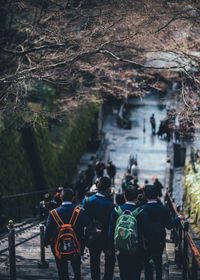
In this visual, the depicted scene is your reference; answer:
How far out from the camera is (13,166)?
1530 cm

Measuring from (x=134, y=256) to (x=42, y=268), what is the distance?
2.53m

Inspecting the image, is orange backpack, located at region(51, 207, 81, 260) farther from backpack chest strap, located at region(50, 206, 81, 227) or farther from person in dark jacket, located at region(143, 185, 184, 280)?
person in dark jacket, located at region(143, 185, 184, 280)

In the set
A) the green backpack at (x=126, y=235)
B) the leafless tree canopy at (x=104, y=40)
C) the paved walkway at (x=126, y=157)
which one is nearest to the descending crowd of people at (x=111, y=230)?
the green backpack at (x=126, y=235)

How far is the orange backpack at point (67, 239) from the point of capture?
4824mm

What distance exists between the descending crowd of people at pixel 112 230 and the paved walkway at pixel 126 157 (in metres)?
1.37

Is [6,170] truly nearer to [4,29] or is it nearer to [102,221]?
[4,29]

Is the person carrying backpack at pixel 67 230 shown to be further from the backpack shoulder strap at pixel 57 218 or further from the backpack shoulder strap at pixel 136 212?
the backpack shoulder strap at pixel 136 212

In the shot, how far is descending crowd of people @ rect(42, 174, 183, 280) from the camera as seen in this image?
15.5 ft

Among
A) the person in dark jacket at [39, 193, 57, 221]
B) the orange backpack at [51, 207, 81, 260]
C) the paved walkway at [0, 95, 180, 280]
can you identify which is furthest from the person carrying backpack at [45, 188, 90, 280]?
the person in dark jacket at [39, 193, 57, 221]

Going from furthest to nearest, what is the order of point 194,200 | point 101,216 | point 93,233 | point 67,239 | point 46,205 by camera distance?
point 194,200 < point 46,205 < point 101,216 < point 93,233 < point 67,239

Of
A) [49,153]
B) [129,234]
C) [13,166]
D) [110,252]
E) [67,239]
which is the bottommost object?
[110,252]

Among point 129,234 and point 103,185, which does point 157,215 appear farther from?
point 103,185

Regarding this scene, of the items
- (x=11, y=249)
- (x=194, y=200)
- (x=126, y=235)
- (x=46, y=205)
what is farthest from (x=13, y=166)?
(x=126, y=235)

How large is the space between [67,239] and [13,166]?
432 inches
